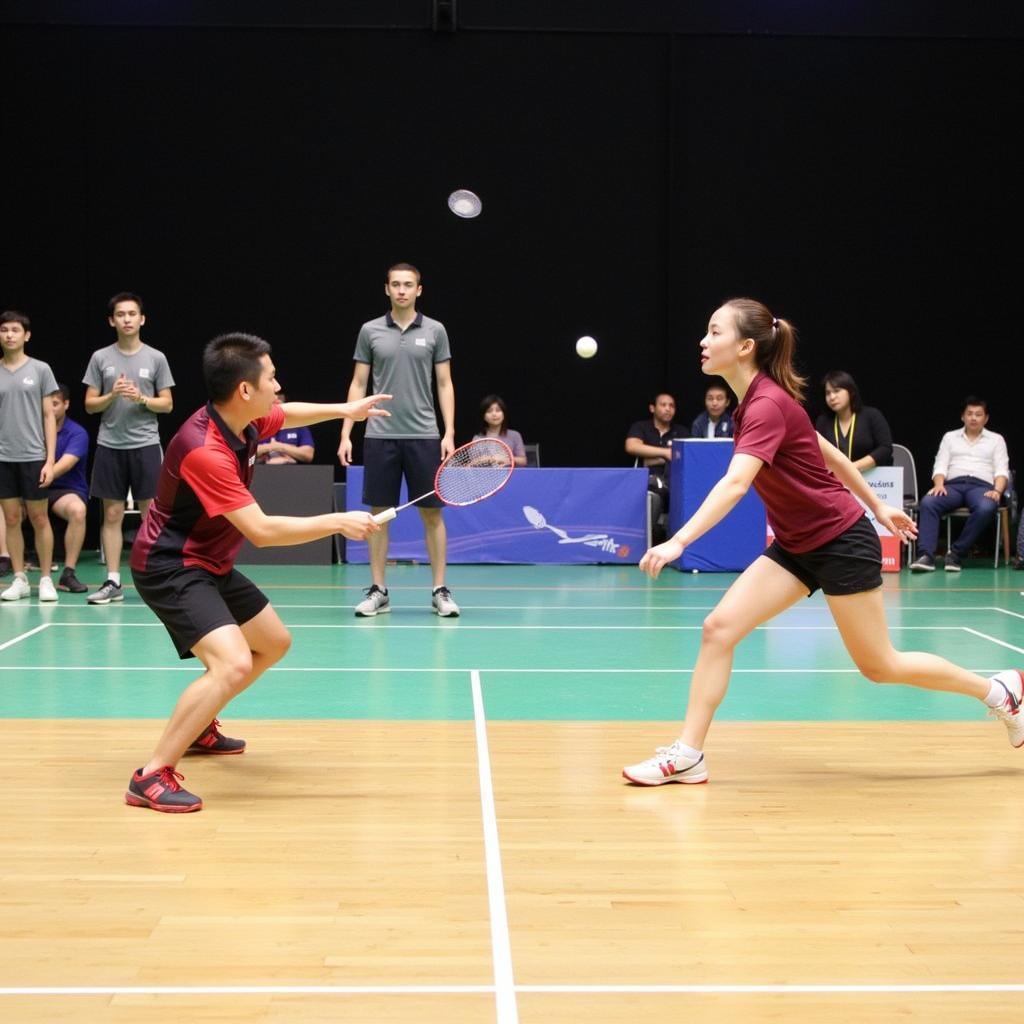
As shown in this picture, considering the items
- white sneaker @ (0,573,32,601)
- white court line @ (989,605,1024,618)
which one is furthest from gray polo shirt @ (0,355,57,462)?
white court line @ (989,605,1024,618)

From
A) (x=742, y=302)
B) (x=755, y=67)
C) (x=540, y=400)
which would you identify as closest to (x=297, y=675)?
(x=742, y=302)

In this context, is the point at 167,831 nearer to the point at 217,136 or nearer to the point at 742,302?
the point at 742,302

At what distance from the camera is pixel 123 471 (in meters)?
8.37

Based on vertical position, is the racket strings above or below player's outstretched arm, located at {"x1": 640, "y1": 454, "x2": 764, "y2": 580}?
below

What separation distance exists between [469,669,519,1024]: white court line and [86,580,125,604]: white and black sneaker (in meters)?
4.19

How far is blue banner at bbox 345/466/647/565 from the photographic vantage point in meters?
10.8

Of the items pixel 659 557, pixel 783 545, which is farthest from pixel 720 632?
pixel 659 557

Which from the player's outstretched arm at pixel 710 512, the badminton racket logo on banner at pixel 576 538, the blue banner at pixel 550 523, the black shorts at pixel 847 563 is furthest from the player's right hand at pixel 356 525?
the badminton racket logo on banner at pixel 576 538

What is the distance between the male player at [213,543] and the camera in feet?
12.6

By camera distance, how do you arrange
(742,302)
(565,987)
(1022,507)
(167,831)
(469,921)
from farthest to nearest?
(1022,507) < (742,302) < (167,831) < (469,921) < (565,987)

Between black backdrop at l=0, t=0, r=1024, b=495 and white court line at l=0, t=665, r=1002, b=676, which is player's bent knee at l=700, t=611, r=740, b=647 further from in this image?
black backdrop at l=0, t=0, r=1024, b=495

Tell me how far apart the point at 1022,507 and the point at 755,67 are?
16.0 ft

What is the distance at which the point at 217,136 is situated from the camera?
499 inches

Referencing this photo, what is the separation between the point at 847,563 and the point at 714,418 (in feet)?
25.9
